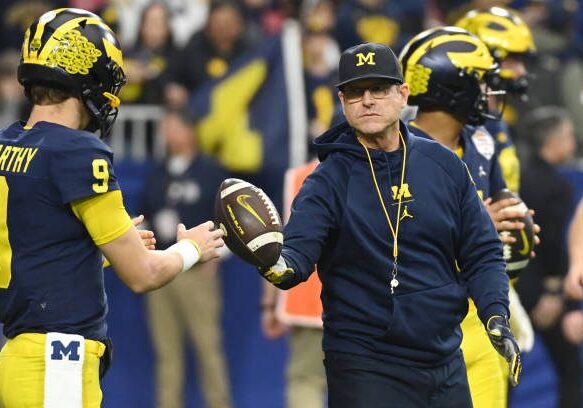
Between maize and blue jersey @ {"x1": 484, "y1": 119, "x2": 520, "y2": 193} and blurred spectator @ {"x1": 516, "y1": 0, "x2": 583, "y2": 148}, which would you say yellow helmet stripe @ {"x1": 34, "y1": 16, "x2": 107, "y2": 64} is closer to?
maize and blue jersey @ {"x1": 484, "y1": 119, "x2": 520, "y2": 193}

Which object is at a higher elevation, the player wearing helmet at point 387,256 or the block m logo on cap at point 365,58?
the block m logo on cap at point 365,58

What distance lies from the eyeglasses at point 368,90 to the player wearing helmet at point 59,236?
0.93m

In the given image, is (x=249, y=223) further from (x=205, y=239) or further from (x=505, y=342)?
(x=505, y=342)

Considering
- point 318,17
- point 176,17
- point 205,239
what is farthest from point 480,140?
point 176,17

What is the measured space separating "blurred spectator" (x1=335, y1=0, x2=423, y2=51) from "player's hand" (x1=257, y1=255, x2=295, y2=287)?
657cm

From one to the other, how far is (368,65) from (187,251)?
0.98m

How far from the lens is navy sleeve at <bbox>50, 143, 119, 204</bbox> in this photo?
4.65 m

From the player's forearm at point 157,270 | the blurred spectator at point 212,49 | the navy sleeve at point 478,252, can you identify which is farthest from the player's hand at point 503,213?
the blurred spectator at point 212,49

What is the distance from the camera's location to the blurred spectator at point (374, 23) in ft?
37.7

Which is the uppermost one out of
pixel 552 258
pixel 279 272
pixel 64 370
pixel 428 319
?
pixel 279 272

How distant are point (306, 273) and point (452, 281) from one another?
61 centimetres

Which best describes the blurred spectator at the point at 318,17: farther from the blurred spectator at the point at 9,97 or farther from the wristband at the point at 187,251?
the wristband at the point at 187,251

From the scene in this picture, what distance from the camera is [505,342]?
4965mm

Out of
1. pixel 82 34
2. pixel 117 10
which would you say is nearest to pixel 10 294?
pixel 82 34
